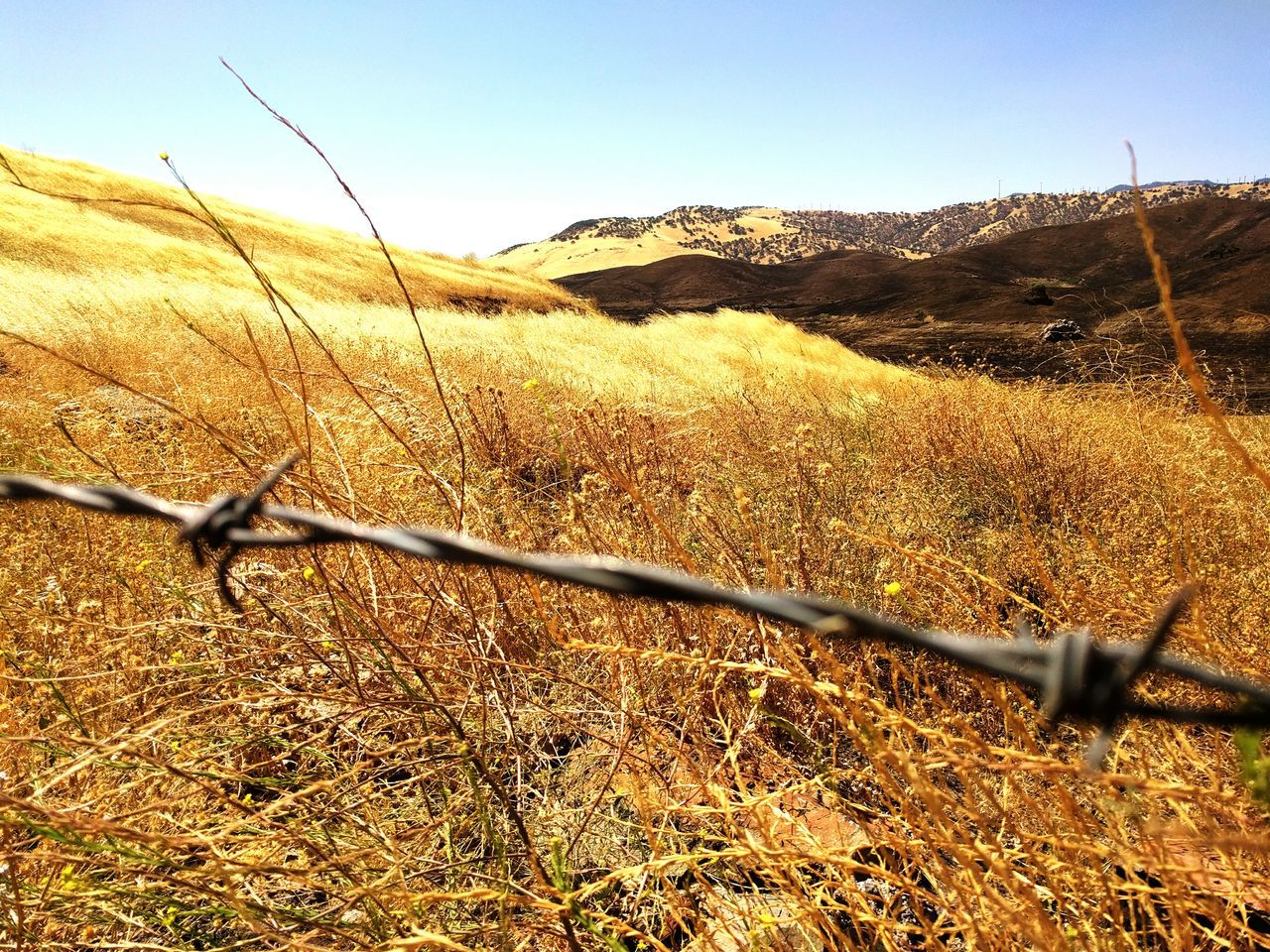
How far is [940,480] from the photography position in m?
4.59

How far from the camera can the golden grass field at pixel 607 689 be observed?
1.13 meters

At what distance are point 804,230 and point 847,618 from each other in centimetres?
9943

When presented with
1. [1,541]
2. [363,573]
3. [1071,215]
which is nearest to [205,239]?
[1,541]

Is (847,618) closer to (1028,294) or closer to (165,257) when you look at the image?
(165,257)

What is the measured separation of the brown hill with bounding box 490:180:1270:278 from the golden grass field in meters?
59.7

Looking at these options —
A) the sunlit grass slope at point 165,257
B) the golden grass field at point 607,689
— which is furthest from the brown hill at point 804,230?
the golden grass field at point 607,689

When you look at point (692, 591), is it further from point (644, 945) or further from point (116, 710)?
point (116, 710)

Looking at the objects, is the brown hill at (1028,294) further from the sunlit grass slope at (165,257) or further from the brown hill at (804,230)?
the brown hill at (804,230)

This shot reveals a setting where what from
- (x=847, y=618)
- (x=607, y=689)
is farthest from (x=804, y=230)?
(x=847, y=618)

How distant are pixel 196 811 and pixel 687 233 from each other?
8558 centimetres

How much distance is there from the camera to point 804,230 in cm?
9106

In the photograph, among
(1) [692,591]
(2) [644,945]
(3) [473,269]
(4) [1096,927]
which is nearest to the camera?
(1) [692,591]

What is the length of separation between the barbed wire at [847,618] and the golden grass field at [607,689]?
9 centimetres

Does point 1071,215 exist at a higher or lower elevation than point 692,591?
higher
